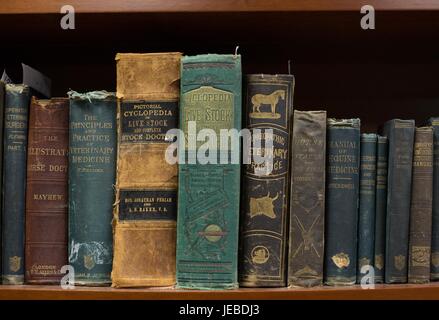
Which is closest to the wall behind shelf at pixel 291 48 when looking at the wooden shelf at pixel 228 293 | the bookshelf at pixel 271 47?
the bookshelf at pixel 271 47

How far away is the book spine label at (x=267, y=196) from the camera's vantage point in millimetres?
745

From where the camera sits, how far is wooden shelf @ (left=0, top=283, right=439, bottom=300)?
0.72m

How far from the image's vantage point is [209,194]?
28.7 inches

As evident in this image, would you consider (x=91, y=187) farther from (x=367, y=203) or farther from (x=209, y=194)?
(x=367, y=203)

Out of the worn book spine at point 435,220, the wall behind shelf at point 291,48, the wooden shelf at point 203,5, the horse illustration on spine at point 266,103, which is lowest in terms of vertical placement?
the worn book spine at point 435,220

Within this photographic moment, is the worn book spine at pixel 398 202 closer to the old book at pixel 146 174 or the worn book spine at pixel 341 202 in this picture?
the worn book spine at pixel 341 202

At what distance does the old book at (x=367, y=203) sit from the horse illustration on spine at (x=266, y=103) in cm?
13

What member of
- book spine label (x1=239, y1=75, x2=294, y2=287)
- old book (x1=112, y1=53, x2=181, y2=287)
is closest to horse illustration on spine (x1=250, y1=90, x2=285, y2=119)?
book spine label (x1=239, y1=75, x2=294, y2=287)

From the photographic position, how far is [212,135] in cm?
73

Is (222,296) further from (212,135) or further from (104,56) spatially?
(104,56)

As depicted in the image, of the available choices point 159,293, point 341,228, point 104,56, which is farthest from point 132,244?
point 104,56

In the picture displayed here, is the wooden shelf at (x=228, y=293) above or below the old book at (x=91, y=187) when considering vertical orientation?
below

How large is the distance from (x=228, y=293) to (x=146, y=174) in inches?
7.1

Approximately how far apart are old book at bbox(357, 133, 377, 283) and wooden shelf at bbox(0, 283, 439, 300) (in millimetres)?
43
